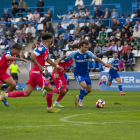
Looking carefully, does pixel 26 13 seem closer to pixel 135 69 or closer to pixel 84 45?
pixel 135 69

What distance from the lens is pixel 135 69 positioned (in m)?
25.3

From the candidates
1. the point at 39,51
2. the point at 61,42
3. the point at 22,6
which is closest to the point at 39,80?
the point at 39,51

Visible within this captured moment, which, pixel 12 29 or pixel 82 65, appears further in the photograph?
pixel 12 29

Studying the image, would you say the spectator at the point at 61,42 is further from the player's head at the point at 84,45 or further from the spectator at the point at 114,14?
the player's head at the point at 84,45

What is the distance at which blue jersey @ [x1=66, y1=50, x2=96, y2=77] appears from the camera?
36.3 feet

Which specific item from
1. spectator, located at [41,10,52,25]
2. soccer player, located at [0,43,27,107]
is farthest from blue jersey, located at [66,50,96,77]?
spectator, located at [41,10,52,25]

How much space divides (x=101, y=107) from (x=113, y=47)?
1477 cm

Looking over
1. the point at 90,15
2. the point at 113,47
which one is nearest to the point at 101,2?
the point at 90,15

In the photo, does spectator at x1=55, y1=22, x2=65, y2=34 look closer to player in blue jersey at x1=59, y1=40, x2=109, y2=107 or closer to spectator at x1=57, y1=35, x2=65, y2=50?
spectator at x1=57, y1=35, x2=65, y2=50

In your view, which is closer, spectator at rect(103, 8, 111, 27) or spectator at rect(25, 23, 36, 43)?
spectator at rect(103, 8, 111, 27)

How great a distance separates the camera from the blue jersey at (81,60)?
36.3 ft

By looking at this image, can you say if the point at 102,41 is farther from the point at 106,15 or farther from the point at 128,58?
the point at 106,15

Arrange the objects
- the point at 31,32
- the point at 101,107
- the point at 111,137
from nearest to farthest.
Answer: the point at 111,137 → the point at 101,107 → the point at 31,32

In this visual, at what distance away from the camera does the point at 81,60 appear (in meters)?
11.1
